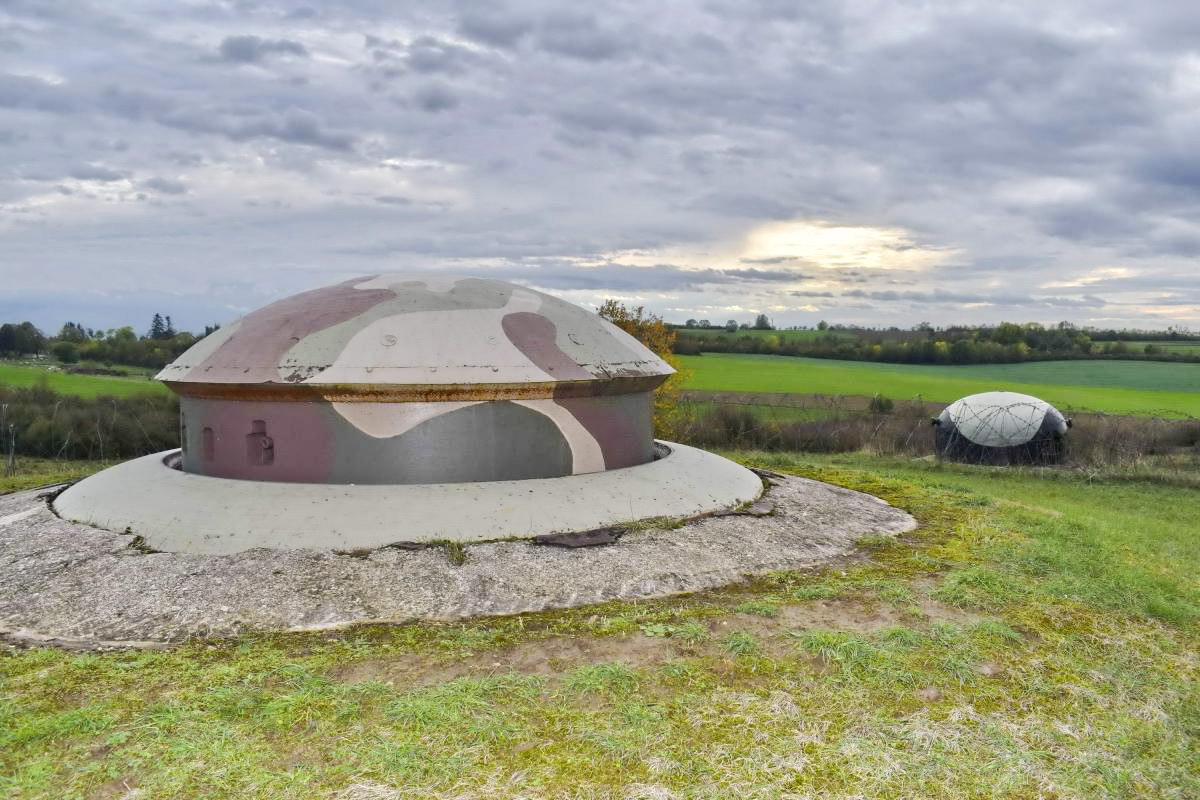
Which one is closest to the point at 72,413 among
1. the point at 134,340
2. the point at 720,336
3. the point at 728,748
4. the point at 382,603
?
the point at 134,340

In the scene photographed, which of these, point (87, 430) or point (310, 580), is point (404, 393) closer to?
point (310, 580)

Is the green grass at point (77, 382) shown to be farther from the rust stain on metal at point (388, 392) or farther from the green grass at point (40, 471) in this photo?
the rust stain on metal at point (388, 392)

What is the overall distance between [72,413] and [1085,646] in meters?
27.7

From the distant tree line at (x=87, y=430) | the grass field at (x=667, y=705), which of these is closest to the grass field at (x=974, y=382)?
the distant tree line at (x=87, y=430)

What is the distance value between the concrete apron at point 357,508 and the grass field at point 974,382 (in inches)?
975

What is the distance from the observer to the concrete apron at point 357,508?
6883 millimetres

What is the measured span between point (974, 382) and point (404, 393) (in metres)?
40.9

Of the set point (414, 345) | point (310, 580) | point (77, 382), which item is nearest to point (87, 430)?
point (77, 382)

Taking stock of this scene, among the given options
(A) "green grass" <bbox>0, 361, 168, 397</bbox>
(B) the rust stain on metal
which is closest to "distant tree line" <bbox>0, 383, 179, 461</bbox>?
(A) "green grass" <bbox>0, 361, 168, 397</bbox>

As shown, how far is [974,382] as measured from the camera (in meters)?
42.6

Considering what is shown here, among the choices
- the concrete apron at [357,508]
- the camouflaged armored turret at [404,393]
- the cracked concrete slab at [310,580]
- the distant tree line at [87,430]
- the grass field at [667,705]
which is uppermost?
the camouflaged armored turret at [404,393]

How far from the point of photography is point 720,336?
58.2 metres

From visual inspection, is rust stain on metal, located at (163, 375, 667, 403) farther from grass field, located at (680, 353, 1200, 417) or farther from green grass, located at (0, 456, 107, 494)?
grass field, located at (680, 353, 1200, 417)

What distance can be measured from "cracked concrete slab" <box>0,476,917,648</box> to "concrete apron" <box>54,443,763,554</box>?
0.18m
